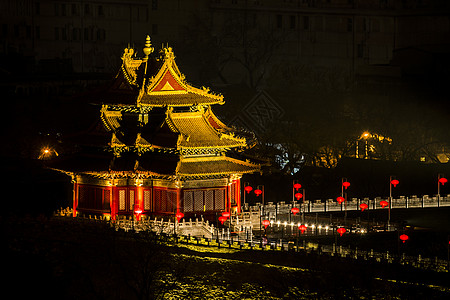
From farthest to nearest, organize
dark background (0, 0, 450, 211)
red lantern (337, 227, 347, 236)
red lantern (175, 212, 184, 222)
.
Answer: dark background (0, 0, 450, 211)
red lantern (175, 212, 184, 222)
red lantern (337, 227, 347, 236)

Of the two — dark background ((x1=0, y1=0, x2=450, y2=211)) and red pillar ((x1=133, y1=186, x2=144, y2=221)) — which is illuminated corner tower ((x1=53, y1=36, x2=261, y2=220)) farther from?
dark background ((x1=0, y1=0, x2=450, y2=211))

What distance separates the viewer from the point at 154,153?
64062mm

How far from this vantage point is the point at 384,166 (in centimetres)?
7769

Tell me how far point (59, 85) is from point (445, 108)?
89.2 feet

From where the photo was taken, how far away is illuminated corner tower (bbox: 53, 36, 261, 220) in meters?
63.2

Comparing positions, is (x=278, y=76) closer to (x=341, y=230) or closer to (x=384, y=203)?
(x=384, y=203)

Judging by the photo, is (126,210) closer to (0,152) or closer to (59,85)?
(0,152)

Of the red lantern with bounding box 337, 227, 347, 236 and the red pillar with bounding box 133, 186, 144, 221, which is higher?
the red pillar with bounding box 133, 186, 144, 221

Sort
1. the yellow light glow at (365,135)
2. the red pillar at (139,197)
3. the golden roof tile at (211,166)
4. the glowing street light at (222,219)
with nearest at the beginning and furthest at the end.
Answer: the golden roof tile at (211,166), the glowing street light at (222,219), the red pillar at (139,197), the yellow light glow at (365,135)

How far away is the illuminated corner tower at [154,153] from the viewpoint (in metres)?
63.2

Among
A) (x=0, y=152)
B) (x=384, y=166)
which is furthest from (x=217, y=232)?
(x=0, y=152)

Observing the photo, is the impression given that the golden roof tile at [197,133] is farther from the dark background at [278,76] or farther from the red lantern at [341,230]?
the red lantern at [341,230]

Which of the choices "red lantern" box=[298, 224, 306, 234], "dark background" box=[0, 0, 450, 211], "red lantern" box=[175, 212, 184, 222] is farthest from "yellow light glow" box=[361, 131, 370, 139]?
"red lantern" box=[175, 212, 184, 222]

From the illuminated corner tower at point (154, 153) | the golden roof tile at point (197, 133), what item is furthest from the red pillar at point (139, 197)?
the golden roof tile at point (197, 133)
